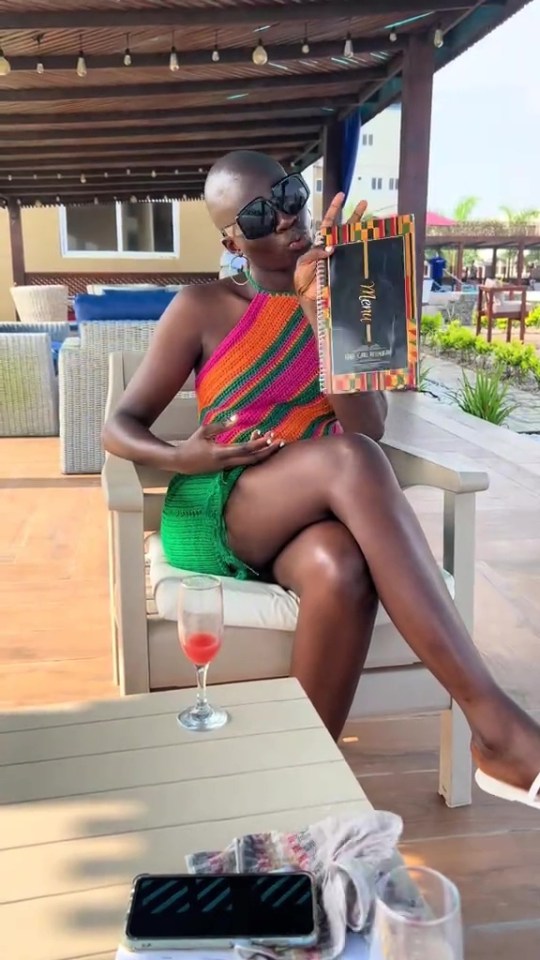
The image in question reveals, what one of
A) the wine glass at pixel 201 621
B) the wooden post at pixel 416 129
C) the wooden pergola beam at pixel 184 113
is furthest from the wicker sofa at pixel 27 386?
the wine glass at pixel 201 621

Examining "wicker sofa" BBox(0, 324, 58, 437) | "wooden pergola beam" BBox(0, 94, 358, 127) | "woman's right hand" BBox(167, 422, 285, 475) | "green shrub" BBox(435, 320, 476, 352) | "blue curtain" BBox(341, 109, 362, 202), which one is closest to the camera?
"woman's right hand" BBox(167, 422, 285, 475)

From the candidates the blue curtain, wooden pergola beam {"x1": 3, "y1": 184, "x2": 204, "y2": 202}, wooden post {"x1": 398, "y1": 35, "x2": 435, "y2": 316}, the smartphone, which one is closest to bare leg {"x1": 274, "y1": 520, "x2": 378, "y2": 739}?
the smartphone

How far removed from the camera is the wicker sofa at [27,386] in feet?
16.2

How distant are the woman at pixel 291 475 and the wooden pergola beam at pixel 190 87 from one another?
4.88 m

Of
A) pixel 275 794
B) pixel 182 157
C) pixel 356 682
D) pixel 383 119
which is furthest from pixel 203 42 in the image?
pixel 383 119

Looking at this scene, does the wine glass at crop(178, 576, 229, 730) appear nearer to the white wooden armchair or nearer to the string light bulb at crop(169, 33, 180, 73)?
the white wooden armchair

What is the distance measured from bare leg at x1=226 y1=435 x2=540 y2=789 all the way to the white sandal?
1 cm

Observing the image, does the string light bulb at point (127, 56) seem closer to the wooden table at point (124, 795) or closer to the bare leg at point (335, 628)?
the bare leg at point (335, 628)

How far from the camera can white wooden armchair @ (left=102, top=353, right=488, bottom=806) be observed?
60.8 inches

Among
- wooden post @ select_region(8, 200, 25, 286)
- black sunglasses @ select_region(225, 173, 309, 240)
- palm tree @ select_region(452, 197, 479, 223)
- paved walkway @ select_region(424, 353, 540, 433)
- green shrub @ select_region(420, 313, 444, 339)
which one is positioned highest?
palm tree @ select_region(452, 197, 479, 223)

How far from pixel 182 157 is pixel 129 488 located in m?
8.53

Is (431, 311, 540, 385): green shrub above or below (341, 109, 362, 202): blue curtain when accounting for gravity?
below

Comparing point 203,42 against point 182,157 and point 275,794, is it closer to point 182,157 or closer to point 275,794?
Answer: point 182,157

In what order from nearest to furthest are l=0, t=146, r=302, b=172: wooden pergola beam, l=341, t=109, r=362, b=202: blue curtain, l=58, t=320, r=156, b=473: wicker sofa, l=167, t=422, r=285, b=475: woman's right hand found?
1. l=167, t=422, r=285, b=475: woman's right hand
2. l=58, t=320, r=156, b=473: wicker sofa
3. l=341, t=109, r=362, b=202: blue curtain
4. l=0, t=146, r=302, b=172: wooden pergola beam
